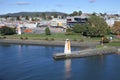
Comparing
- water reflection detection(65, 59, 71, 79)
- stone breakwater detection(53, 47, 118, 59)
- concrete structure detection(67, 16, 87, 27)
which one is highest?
concrete structure detection(67, 16, 87, 27)

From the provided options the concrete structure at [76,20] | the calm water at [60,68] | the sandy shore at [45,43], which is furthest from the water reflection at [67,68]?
the concrete structure at [76,20]

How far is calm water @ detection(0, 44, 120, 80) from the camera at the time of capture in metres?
13.6

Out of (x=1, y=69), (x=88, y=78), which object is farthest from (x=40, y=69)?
(x=88, y=78)

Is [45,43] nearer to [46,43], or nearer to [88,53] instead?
[46,43]

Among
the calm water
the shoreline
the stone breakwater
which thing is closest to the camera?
the calm water

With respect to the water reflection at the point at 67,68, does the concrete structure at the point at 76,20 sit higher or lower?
higher

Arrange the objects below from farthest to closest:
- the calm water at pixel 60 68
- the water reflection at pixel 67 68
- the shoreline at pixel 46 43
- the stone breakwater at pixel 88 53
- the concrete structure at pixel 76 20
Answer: the concrete structure at pixel 76 20 < the shoreline at pixel 46 43 < the stone breakwater at pixel 88 53 < the water reflection at pixel 67 68 < the calm water at pixel 60 68

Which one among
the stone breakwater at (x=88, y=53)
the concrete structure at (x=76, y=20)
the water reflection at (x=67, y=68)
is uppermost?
the concrete structure at (x=76, y=20)

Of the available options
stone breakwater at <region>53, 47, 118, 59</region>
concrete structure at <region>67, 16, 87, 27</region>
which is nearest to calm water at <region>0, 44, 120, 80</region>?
stone breakwater at <region>53, 47, 118, 59</region>

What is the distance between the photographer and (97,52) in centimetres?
2052

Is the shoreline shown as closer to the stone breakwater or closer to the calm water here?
the stone breakwater

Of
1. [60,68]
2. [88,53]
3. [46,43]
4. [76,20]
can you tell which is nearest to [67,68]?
[60,68]

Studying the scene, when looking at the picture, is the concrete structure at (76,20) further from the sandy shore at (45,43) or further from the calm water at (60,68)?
the calm water at (60,68)

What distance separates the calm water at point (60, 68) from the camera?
13.6 metres
